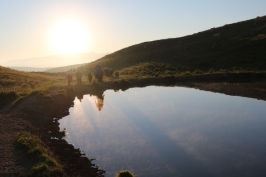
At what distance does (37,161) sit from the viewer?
12.3m

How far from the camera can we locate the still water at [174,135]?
13.5 metres

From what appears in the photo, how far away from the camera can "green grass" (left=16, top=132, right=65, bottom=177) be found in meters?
11.2

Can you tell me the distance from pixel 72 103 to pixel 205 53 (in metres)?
49.2

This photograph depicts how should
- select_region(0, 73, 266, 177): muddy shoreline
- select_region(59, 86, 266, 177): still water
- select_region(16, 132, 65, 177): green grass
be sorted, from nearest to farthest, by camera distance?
1. select_region(16, 132, 65, 177): green grass
2. select_region(59, 86, 266, 177): still water
3. select_region(0, 73, 266, 177): muddy shoreline

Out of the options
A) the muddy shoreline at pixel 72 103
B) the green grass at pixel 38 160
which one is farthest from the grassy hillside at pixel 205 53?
the green grass at pixel 38 160

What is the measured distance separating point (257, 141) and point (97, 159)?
10580 mm

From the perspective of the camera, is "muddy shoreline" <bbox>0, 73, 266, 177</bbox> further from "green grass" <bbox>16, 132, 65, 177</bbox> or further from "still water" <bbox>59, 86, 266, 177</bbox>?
"still water" <bbox>59, 86, 266, 177</bbox>

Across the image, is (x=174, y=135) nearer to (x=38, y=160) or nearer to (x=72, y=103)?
(x=38, y=160)

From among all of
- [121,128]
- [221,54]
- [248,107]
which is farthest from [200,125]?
[221,54]

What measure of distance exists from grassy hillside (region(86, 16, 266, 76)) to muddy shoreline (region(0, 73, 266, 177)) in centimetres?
608

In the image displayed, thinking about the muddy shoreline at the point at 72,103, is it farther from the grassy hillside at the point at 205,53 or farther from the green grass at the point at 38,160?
the grassy hillside at the point at 205,53

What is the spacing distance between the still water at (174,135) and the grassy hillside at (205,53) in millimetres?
26027

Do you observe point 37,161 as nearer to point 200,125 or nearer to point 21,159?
point 21,159

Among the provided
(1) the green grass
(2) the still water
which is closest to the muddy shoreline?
(1) the green grass
